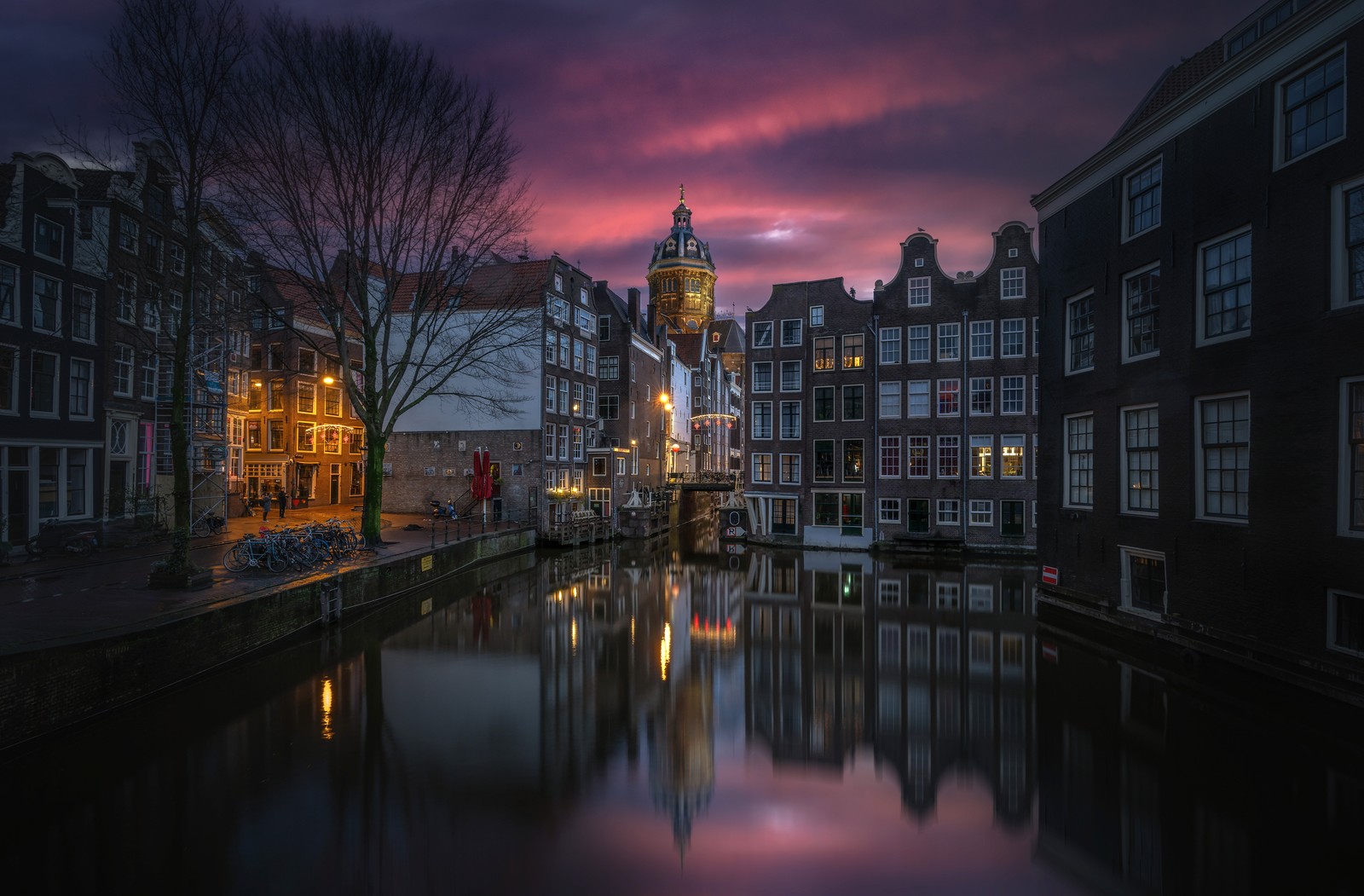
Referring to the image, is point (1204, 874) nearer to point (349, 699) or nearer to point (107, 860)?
point (107, 860)

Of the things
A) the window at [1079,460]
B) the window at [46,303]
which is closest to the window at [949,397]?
the window at [1079,460]

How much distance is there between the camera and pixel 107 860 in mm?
7637

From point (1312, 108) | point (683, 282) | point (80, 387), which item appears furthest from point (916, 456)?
point (683, 282)

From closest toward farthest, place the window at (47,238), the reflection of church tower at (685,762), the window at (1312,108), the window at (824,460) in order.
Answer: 1. the reflection of church tower at (685,762)
2. the window at (1312,108)
3. the window at (47,238)
4. the window at (824,460)

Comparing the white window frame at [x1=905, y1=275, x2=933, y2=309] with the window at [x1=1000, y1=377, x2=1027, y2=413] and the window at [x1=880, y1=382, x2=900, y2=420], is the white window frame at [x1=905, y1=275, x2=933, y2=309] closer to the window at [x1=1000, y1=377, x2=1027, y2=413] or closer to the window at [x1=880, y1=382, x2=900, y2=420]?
the window at [x1=880, y1=382, x2=900, y2=420]

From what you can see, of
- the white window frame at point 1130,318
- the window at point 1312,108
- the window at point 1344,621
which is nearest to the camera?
the window at point 1344,621

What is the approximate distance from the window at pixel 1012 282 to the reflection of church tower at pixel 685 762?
28.3 metres

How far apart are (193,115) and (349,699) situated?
12666 millimetres

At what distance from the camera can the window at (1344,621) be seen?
11172mm

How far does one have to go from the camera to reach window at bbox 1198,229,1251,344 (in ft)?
44.4

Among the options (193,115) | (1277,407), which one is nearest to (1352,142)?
(1277,407)

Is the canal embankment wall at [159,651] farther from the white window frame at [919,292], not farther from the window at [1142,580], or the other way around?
the white window frame at [919,292]

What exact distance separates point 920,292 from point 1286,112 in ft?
75.4

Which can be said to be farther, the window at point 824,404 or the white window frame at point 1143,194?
the window at point 824,404
